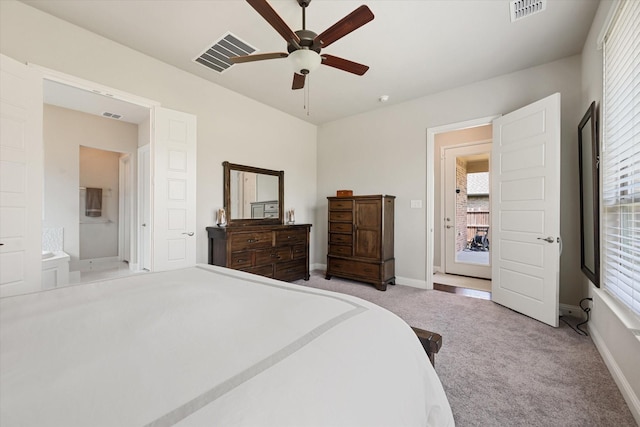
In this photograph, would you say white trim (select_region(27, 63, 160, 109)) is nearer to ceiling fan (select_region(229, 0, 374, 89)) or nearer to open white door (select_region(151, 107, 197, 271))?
open white door (select_region(151, 107, 197, 271))

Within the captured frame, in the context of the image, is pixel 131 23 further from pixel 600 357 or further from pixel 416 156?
pixel 600 357

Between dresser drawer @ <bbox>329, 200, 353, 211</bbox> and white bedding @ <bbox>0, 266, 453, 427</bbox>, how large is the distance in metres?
3.04

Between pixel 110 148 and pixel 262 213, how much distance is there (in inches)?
127

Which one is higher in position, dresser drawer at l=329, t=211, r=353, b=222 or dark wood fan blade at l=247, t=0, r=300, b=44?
dark wood fan blade at l=247, t=0, r=300, b=44

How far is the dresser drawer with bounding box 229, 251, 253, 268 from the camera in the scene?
3.36 meters

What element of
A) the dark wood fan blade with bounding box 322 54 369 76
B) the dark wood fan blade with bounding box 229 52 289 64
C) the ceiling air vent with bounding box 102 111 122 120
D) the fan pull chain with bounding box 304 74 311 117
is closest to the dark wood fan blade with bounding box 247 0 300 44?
the dark wood fan blade with bounding box 229 52 289 64

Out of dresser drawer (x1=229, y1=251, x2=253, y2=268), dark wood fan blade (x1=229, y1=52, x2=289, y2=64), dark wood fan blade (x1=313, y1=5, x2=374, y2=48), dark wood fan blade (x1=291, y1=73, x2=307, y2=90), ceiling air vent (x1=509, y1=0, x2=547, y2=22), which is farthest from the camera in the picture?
dresser drawer (x1=229, y1=251, x2=253, y2=268)

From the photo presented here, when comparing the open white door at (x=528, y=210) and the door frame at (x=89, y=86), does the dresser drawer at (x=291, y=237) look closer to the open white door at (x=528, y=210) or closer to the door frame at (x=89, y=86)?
the door frame at (x=89, y=86)

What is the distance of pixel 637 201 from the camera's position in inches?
62.2

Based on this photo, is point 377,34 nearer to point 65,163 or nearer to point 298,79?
point 298,79

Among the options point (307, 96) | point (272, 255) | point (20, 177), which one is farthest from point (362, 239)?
point (20, 177)

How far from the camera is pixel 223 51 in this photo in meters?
2.89

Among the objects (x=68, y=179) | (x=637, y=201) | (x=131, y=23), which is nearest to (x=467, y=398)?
(x=637, y=201)

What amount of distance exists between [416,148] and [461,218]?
6.49 ft
